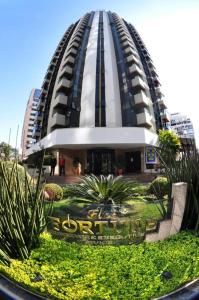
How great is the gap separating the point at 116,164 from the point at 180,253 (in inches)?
1016

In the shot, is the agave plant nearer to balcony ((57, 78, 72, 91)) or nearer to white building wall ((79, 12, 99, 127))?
white building wall ((79, 12, 99, 127))

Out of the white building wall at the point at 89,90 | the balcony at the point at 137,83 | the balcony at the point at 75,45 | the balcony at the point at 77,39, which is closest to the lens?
the white building wall at the point at 89,90

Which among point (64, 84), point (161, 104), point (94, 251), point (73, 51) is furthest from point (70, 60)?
point (94, 251)

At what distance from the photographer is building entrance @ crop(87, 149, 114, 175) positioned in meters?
28.3

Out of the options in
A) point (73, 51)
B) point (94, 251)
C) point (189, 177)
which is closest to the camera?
point (94, 251)

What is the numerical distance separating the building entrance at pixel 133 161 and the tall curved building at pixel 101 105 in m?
0.13

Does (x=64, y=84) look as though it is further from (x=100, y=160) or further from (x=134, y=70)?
(x=100, y=160)

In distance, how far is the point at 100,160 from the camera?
28344 millimetres

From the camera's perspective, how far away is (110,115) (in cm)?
3281

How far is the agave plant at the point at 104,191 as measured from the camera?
268 inches

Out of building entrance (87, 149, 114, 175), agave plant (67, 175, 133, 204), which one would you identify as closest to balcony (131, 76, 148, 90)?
building entrance (87, 149, 114, 175)

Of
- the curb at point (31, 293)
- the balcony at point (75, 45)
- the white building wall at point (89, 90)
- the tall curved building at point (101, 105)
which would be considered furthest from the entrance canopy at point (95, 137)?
the balcony at point (75, 45)

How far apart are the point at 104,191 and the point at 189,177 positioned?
2.97m

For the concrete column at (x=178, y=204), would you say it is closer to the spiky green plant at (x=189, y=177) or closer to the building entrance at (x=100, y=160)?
the spiky green plant at (x=189, y=177)
